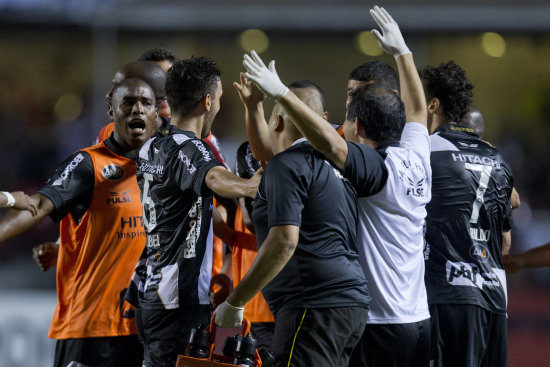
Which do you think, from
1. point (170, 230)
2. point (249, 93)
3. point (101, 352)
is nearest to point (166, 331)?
point (170, 230)

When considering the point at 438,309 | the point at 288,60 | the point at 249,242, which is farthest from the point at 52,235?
the point at 438,309

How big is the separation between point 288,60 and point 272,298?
11.4m

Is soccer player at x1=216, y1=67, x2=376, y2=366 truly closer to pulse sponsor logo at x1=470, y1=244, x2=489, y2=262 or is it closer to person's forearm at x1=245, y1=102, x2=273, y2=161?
person's forearm at x1=245, y1=102, x2=273, y2=161

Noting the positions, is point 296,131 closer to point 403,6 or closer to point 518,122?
point 403,6

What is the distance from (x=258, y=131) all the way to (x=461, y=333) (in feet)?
5.43

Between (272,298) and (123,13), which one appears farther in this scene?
(123,13)

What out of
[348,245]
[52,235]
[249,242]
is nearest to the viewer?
[348,245]

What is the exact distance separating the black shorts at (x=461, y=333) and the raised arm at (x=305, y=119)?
1614 millimetres

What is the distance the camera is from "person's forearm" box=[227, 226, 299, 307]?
3127 millimetres

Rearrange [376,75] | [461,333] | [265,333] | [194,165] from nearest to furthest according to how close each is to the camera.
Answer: [194,165]
[461,333]
[376,75]
[265,333]

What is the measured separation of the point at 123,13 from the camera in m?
14.4

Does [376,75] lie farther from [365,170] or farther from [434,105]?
[365,170]

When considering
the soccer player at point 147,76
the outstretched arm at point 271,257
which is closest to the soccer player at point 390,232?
the outstretched arm at point 271,257

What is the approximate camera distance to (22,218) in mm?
4430
